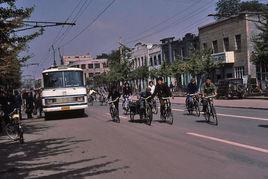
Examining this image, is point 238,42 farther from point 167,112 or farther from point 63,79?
point 167,112

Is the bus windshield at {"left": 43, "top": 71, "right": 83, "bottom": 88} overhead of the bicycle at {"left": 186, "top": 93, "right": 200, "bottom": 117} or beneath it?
overhead

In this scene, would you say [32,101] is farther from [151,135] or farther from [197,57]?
[197,57]

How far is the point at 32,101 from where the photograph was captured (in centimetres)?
3381

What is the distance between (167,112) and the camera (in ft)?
67.8

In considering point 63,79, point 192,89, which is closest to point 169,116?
point 192,89

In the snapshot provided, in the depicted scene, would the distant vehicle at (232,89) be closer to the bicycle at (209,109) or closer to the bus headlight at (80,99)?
the bus headlight at (80,99)

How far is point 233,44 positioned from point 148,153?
145ft

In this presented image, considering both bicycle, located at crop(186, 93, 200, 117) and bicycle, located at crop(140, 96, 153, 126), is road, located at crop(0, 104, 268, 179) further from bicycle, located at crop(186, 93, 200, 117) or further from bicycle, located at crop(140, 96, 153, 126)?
bicycle, located at crop(186, 93, 200, 117)

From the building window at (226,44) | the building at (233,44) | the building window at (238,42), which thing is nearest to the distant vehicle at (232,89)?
the building at (233,44)

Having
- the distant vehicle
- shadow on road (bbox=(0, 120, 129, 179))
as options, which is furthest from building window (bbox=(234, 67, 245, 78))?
shadow on road (bbox=(0, 120, 129, 179))

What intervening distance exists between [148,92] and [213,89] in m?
2.78

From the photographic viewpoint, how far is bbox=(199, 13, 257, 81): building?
52438 millimetres

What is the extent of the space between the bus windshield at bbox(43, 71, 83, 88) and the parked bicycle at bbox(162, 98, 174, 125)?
899 cm

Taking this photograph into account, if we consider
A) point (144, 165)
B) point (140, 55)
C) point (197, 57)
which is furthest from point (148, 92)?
point (140, 55)
